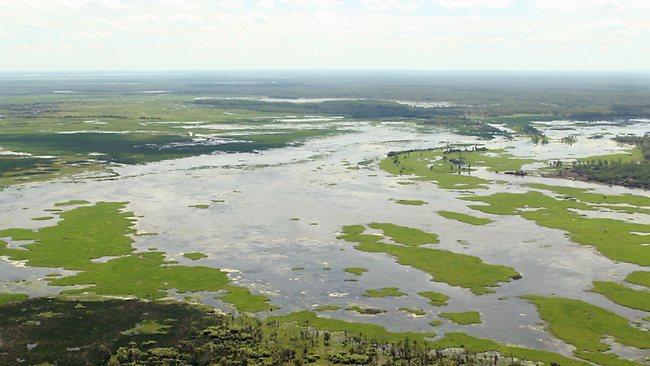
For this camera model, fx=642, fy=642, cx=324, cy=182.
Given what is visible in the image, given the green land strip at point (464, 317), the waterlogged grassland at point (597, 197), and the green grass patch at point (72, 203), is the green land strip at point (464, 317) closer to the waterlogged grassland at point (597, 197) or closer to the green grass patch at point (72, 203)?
the waterlogged grassland at point (597, 197)

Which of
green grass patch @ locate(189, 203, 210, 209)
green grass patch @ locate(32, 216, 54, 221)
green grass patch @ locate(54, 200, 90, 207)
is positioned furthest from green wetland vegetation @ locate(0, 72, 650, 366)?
green grass patch @ locate(54, 200, 90, 207)

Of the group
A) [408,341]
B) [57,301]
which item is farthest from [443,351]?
[57,301]

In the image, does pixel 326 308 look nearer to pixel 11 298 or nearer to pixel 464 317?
pixel 464 317

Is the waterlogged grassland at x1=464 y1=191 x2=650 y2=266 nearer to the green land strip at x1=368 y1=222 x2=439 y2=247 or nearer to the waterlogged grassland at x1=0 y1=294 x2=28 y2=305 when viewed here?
the green land strip at x1=368 y1=222 x2=439 y2=247

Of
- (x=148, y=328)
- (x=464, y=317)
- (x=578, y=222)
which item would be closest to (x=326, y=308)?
(x=464, y=317)

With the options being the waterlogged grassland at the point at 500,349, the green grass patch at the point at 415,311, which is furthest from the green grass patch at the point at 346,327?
the green grass patch at the point at 415,311
